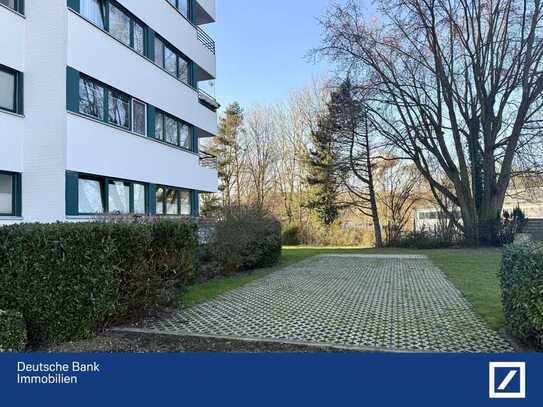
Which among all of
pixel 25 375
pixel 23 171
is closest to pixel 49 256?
pixel 25 375

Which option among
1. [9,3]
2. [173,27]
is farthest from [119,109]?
[173,27]

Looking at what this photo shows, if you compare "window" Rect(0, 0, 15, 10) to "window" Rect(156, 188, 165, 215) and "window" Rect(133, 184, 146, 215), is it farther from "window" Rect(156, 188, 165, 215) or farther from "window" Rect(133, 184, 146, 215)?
"window" Rect(156, 188, 165, 215)

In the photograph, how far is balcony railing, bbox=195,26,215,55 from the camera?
23438 millimetres

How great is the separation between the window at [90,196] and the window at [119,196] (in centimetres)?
47

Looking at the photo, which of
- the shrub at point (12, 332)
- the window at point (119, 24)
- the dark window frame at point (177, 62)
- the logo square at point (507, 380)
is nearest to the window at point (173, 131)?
the dark window frame at point (177, 62)

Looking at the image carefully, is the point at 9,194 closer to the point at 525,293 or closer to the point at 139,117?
the point at 139,117

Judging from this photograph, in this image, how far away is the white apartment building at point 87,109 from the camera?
40.3ft

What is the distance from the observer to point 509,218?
83.8 ft

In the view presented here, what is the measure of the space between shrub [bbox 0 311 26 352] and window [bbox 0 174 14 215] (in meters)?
7.42

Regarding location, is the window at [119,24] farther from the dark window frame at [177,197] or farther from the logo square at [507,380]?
the logo square at [507,380]

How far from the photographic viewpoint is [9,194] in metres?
12.1

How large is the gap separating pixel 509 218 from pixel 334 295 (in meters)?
20.6

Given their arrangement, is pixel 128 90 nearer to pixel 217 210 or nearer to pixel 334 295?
pixel 217 210

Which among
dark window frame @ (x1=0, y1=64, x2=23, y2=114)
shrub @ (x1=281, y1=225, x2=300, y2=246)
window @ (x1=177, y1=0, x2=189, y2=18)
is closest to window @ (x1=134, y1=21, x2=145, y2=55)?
window @ (x1=177, y1=0, x2=189, y2=18)
